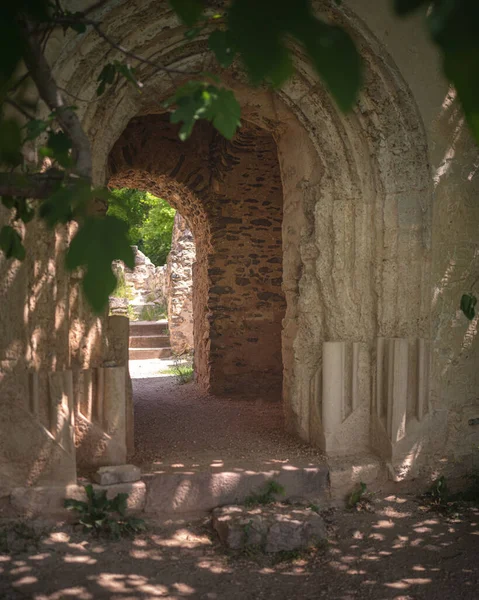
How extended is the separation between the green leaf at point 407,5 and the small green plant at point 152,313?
20.4m

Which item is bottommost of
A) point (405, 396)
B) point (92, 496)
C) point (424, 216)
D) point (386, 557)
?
point (386, 557)

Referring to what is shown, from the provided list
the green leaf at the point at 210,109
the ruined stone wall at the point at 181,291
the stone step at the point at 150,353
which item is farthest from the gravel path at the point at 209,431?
the stone step at the point at 150,353

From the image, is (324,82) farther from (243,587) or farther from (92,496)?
(92,496)

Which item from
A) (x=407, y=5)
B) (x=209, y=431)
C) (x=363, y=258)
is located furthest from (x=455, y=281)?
(x=407, y=5)

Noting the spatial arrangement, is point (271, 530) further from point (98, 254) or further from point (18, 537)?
point (98, 254)

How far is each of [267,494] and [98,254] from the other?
3.62m

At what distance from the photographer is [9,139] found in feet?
4.27

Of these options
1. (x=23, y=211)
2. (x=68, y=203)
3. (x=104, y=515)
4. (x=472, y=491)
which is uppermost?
(x=23, y=211)

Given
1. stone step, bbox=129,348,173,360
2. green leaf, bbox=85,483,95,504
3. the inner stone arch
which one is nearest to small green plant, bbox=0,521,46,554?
green leaf, bbox=85,483,95,504

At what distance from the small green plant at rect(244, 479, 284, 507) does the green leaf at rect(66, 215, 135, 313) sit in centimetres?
352

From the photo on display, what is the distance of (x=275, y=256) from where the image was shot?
7980mm

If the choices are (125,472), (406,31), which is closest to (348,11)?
(406,31)

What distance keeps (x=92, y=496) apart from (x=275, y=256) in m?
4.66

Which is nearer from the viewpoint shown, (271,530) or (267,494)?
(271,530)
